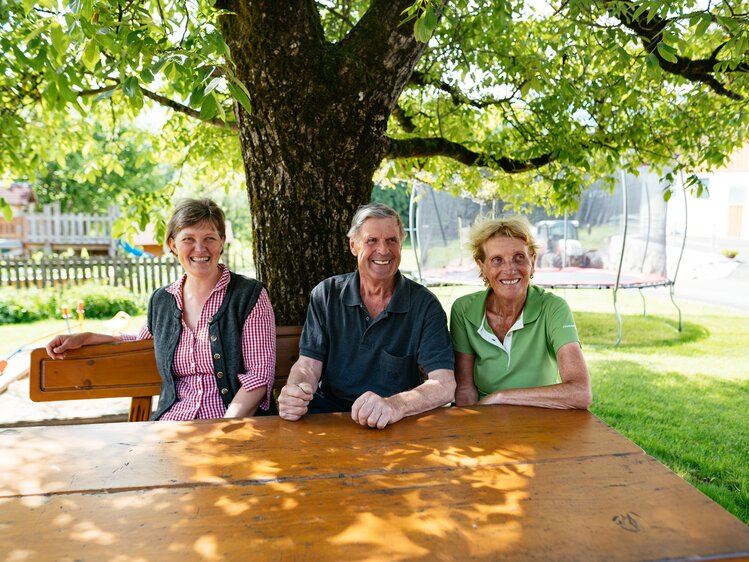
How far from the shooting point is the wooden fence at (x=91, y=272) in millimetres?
14773

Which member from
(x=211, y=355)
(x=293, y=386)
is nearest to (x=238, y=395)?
(x=211, y=355)

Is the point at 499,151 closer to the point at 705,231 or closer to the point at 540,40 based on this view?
the point at 540,40

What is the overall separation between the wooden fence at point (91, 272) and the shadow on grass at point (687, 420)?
10397mm

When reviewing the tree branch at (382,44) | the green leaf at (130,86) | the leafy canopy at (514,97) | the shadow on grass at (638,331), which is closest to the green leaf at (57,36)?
the green leaf at (130,86)

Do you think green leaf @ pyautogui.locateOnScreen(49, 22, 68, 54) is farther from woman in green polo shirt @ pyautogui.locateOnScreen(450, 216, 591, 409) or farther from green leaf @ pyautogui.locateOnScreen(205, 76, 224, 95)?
woman in green polo shirt @ pyautogui.locateOnScreen(450, 216, 591, 409)

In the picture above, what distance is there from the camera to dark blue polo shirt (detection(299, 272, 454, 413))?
298 cm

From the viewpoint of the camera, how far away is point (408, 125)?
6.48 metres

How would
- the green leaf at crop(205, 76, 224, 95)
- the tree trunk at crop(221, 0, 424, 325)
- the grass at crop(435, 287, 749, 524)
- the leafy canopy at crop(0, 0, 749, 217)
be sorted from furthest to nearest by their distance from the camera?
the grass at crop(435, 287, 749, 524)
the leafy canopy at crop(0, 0, 749, 217)
the tree trunk at crop(221, 0, 424, 325)
the green leaf at crop(205, 76, 224, 95)

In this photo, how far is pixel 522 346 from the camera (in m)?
3.01

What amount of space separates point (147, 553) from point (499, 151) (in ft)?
15.1

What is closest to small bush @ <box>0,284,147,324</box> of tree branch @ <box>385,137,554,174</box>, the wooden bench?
tree branch @ <box>385,137,554,174</box>

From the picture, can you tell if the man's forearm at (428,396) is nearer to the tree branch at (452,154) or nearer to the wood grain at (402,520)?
the wood grain at (402,520)

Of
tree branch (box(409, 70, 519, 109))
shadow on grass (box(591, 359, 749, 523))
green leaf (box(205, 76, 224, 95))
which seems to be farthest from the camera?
tree branch (box(409, 70, 519, 109))

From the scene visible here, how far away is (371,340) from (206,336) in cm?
79
